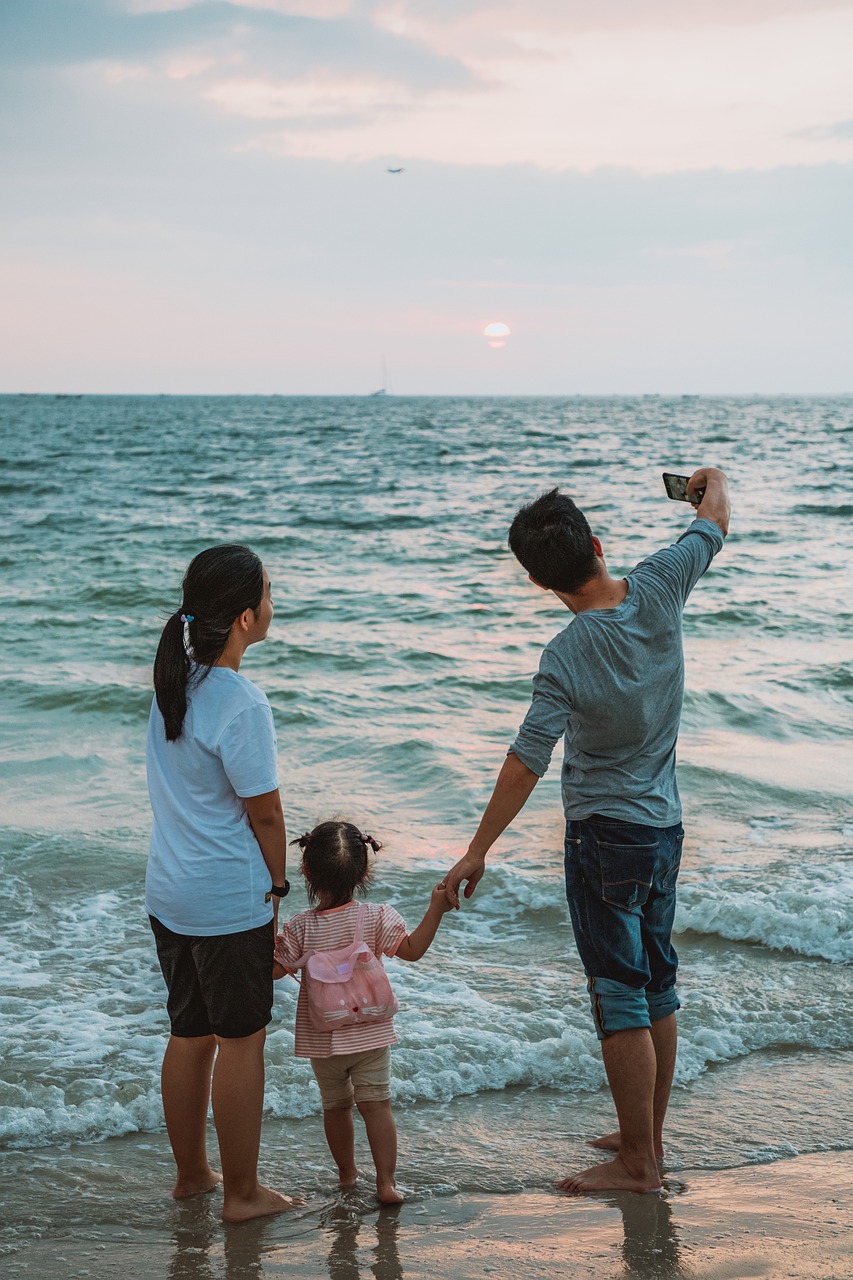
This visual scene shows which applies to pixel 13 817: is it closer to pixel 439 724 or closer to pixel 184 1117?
pixel 439 724

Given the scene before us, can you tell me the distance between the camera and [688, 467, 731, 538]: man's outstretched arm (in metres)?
3.28

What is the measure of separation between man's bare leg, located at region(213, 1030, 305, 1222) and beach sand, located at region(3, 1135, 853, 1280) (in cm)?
6

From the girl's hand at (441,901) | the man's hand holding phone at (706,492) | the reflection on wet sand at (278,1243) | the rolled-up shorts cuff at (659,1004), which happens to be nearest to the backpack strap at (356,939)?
the girl's hand at (441,901)

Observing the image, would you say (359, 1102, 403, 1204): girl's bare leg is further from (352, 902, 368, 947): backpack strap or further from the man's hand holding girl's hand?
the man's hand holding girl's hand

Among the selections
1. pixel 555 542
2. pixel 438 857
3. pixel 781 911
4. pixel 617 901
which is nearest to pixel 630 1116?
pixel 617 901

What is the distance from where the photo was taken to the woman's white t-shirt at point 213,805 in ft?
8.82

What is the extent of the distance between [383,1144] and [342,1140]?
0.14 meters

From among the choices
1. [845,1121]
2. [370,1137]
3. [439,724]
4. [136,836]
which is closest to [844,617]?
[439,724]

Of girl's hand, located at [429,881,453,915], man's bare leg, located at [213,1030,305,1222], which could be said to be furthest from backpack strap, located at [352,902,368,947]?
man's bare leg, located at [213,1030,305,1222]

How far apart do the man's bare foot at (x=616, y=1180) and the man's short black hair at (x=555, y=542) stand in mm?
1626

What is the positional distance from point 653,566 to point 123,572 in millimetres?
13804

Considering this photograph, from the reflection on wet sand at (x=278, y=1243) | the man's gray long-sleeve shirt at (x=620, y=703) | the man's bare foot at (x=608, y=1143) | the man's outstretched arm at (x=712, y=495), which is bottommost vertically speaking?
the man's bare foot at (x=608, y=1143)

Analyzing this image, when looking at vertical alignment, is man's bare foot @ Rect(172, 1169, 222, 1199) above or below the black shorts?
below

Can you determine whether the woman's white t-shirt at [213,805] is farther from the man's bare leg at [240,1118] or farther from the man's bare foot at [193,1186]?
the man's bare foot at [193,1186]
